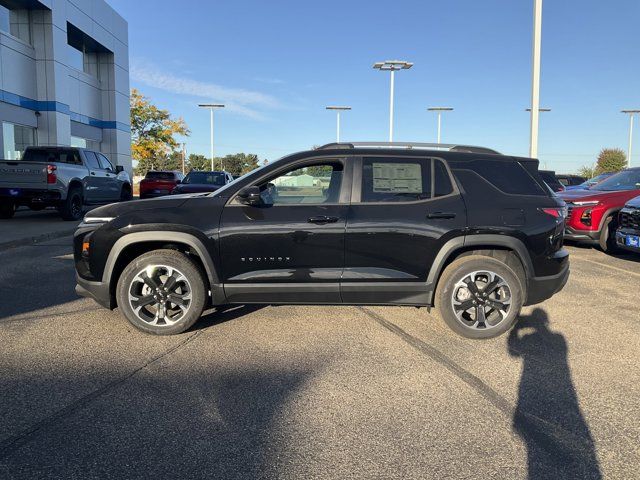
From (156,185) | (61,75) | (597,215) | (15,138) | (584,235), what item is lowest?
(584,235)

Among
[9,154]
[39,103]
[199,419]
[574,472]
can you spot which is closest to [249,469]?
[199,419]

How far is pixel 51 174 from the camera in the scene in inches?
469

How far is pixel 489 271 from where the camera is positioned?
4430 millimetres

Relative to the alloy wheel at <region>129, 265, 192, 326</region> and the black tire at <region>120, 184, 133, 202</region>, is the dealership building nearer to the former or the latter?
the black tire at <region>120, 184, 133, 202</region>

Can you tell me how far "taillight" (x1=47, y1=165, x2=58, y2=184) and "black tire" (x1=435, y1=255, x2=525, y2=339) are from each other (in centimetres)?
1105

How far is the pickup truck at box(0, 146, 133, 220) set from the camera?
11.8 meters

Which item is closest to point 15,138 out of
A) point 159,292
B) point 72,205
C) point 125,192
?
point 125,192

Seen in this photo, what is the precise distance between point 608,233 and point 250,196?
26.0ft

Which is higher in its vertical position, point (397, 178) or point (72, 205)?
point (397, 178)

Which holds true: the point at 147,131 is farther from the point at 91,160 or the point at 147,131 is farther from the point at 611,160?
the point at 611,160

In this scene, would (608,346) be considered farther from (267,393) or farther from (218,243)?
(218,243)

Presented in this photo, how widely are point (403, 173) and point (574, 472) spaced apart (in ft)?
9.37

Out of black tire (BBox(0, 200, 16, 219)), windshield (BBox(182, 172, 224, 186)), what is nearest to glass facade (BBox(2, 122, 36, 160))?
black tire (BBox(0, 200, 16, 219))

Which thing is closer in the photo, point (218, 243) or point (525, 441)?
point (525, 441)
